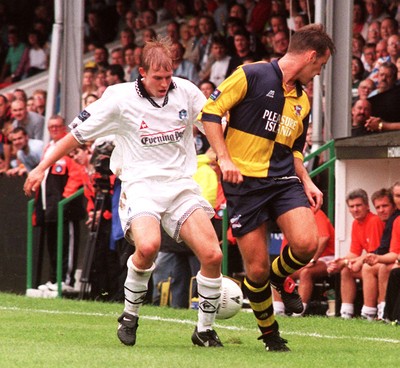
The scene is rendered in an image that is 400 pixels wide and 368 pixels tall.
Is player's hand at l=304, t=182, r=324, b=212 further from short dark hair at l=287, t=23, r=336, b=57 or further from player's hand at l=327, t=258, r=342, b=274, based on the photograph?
player's hand at l=327, t=258, r=342, b=274

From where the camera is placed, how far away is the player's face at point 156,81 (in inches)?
334

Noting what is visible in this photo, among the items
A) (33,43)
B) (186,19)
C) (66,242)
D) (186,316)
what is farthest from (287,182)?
(33,43)

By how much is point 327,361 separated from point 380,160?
533 centimetres

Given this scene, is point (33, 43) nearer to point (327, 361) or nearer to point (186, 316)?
point (186, 316)

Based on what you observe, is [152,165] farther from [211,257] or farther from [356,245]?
[356,245]

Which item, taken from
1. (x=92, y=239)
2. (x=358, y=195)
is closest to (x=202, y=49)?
(x=92, y=239)

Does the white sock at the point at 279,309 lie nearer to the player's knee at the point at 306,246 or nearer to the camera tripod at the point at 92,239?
the camera tripod at the point at 92,239

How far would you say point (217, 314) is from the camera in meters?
8.96

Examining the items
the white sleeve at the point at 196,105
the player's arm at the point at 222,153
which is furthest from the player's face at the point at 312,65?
the white sleeve at the point at 196,105

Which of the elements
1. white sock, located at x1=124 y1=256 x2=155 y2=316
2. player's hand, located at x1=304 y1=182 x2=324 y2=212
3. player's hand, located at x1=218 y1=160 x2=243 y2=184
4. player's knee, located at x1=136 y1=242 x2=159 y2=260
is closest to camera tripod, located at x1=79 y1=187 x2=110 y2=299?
white sock, located at x1=124 y1=256 x2=155 y2=316

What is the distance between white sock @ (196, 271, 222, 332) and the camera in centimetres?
849

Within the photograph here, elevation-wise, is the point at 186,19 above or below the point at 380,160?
above

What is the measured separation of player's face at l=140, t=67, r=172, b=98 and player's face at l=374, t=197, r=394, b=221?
13.5ft

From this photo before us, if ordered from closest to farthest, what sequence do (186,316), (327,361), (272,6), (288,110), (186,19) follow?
(327,361) → (288,110) → (186,316) → (272,6) → (186,19)
